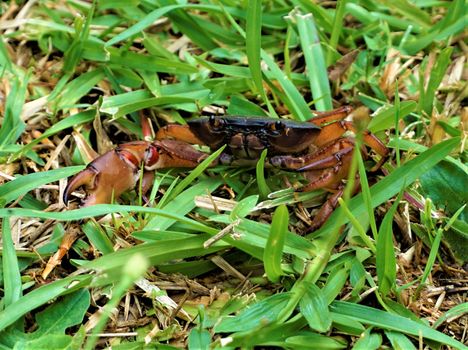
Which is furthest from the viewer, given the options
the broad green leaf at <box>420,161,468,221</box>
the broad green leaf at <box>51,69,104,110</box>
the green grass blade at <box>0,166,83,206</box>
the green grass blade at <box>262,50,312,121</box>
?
the broad green leaf at <box>51,69,104,110</box>

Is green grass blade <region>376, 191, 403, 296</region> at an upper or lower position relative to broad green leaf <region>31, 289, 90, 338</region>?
upper

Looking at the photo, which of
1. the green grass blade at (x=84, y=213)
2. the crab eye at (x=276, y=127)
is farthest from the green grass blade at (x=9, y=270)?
the crab eye at (x=276, y=127)

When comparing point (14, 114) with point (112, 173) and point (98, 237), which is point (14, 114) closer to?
point (112, 173)

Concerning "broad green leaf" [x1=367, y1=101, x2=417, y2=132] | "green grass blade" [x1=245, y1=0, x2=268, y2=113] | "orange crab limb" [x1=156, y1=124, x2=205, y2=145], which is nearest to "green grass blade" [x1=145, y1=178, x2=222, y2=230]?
"orange crab limb" [x1=156, y1=124, x2=205, y2=145]

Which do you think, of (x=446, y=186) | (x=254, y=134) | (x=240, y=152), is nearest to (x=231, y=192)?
(x=240, y=152)

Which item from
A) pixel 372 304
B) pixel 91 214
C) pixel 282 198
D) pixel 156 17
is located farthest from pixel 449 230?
pixel 156 17

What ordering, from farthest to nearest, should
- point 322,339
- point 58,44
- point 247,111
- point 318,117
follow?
point 58,44, point 247,111, point 318,117, point 322,339

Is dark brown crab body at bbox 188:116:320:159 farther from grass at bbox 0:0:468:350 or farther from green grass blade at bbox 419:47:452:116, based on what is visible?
green grass blade at bbox 419:47:452:116

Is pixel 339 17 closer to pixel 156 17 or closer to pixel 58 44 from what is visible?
pixel 156 17
